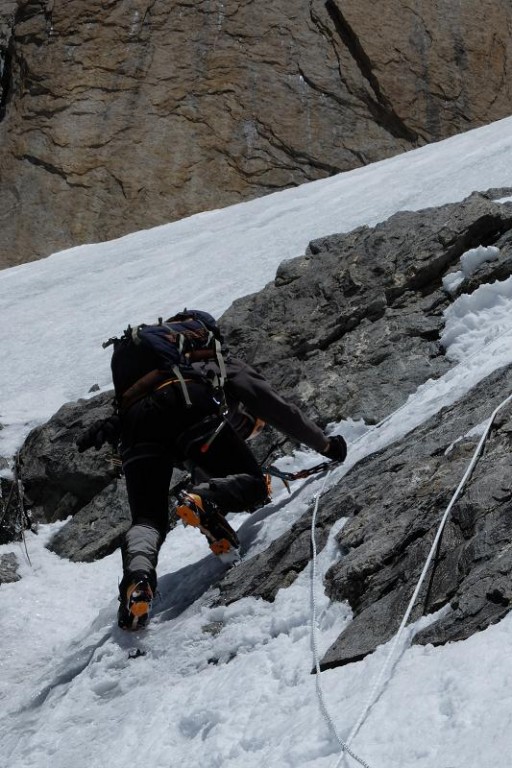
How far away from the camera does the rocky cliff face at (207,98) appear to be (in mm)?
19547

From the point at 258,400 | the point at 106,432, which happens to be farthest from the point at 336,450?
the point at 106,432

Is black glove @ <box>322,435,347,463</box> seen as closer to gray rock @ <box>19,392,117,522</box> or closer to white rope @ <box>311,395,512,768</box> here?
white rope @ <box>311,395,512,768</box>

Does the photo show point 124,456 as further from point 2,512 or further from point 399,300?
point 399,300

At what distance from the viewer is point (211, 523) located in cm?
567

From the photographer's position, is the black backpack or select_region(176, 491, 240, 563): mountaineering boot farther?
the black backpack

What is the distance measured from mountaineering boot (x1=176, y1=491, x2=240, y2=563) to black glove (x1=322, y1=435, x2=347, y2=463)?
2.84 feet

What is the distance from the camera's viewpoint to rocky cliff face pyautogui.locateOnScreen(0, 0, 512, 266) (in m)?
19.5

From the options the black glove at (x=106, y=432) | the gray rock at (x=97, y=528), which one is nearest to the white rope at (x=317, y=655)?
the black glove at (x=106, y=432)

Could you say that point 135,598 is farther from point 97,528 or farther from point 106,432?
point 97,528

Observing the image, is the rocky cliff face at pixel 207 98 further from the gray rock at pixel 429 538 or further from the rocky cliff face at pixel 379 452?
the gray rock at pixel 429 538

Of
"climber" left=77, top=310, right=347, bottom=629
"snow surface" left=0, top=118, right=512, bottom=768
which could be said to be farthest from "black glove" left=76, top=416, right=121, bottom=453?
"snow surface" left=0, top=118, right=512, bottom=768

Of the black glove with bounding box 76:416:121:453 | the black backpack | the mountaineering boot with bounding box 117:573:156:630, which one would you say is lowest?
the mountaineering boot with bounding box 117:573:156:630

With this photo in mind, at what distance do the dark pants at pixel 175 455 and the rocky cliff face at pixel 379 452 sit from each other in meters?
0.38

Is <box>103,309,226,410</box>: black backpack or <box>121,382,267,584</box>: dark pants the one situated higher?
<box>103,309,226,410</box>: black backpack
